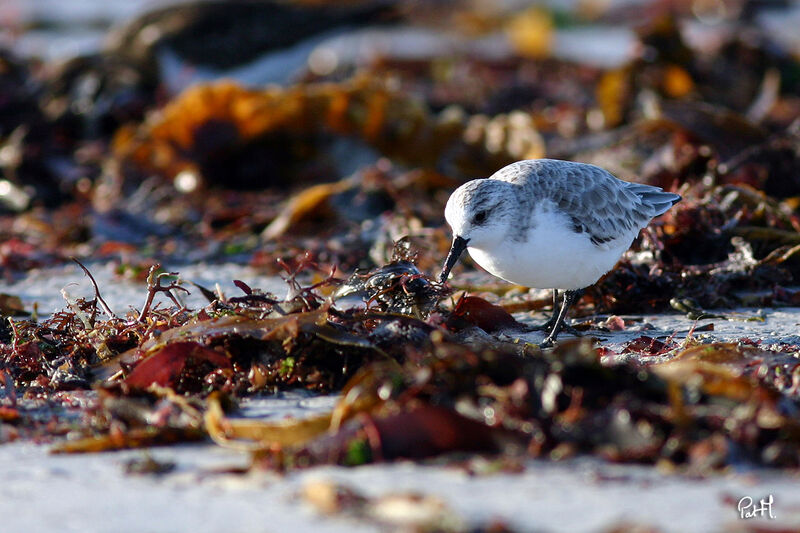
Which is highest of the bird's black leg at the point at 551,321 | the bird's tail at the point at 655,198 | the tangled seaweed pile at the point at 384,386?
the bird's tail at the point at 655,198

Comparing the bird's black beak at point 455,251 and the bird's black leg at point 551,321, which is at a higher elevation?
the bird's black beak at point 455,251

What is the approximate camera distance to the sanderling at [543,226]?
2973 mm

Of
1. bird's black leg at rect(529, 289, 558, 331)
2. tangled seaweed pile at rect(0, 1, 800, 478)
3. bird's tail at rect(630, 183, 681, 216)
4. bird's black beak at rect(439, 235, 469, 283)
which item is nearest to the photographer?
tangled seaweed pile at rect(0, 1, 800, 478)

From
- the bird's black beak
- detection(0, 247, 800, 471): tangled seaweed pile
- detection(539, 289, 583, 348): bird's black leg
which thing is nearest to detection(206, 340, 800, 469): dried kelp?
detection(0, 247, 800, 471): tangled seaweed pile

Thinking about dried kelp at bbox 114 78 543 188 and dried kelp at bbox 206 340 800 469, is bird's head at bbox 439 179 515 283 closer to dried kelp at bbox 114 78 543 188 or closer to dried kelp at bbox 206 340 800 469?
dried kelp at bbox 206 340 800 469

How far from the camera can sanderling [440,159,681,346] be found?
2973 millimetres

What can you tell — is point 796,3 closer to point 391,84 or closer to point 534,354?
point 391,84

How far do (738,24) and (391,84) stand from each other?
16.2 ft

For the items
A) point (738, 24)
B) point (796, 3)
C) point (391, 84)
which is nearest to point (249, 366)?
point (391, 84)

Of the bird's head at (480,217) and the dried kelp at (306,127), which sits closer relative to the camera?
the bird's head at (480,217)

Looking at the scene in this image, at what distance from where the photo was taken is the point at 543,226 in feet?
9.87

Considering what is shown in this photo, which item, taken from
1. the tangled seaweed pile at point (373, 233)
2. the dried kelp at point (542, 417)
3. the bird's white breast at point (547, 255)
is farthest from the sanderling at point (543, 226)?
the dried kelp at point (542, 417)

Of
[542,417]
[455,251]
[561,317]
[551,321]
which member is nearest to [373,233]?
[551,321]

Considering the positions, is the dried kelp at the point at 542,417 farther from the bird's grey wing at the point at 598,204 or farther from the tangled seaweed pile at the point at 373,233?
the bird's grey wing at the point at 598,204
